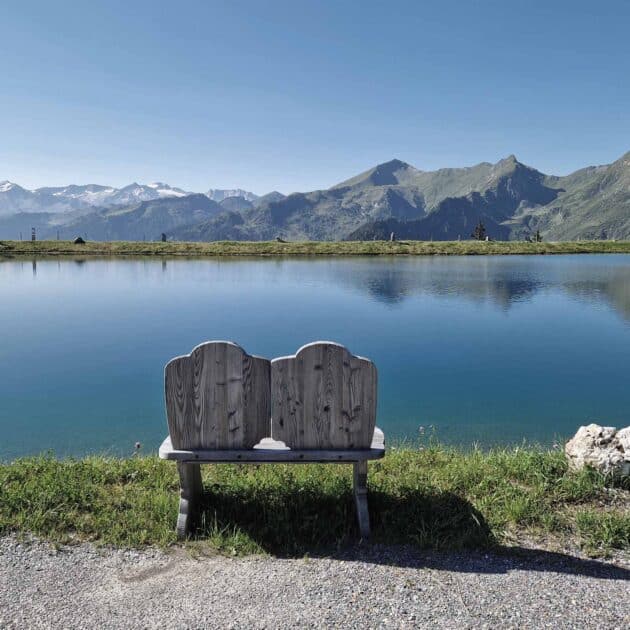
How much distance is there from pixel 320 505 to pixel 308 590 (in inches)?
74.1

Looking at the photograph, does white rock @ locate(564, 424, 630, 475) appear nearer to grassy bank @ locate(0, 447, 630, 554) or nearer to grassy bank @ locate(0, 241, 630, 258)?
grassy bank @ locate(0, 447, 630, 554)

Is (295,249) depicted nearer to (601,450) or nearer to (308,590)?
(601,450)

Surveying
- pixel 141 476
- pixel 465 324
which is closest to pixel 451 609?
pixel 141 476

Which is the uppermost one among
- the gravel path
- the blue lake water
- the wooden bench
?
the wooden bench

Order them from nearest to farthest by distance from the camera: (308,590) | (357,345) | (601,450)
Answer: (308,590) < (601,450) < (357,345)

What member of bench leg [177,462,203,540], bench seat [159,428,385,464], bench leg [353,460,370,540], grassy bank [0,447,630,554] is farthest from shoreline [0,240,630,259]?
bench leg [353,460,370,540]

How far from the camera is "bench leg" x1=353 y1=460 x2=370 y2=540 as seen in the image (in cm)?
645

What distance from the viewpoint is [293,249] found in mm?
122062

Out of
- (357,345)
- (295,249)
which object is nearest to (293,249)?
(295,249)

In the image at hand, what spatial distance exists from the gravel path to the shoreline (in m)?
112

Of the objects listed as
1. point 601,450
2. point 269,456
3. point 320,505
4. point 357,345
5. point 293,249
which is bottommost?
point 357,345

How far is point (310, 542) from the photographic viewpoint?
6.36 metres

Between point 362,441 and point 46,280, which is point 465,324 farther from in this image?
point 46,280

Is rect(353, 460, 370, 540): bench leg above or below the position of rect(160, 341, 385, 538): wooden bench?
below
